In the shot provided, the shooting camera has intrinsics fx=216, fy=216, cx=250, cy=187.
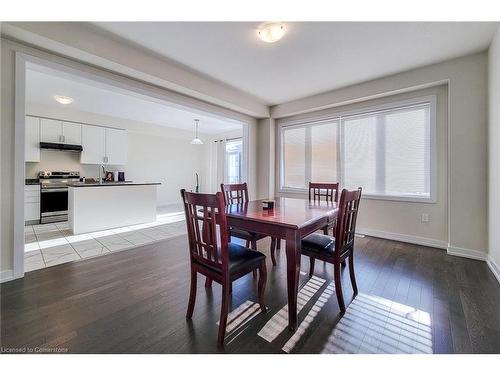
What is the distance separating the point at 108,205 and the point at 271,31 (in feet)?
13.0

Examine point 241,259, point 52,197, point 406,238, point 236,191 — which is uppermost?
point 236,191

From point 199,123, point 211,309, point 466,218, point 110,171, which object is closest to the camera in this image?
point 211,309

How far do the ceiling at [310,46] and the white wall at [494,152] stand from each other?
0.27 meters

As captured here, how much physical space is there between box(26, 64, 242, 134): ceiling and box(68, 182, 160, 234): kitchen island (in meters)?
1.67

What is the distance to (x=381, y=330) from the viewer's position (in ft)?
4.79

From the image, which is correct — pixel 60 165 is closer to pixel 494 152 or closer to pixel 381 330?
pixel 381 330

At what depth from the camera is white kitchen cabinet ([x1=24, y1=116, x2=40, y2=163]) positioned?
14.6 feet

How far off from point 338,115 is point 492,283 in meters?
3.03

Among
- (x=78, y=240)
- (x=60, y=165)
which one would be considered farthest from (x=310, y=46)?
(x=60, y=165)

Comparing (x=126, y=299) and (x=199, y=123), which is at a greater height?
(x=199, y=123)
